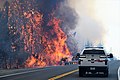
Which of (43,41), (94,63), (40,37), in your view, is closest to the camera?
(94,63)

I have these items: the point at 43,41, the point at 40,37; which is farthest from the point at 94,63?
the point at 40,37

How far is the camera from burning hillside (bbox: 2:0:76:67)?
77062 millimetres

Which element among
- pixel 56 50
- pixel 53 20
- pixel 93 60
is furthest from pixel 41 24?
pixel 93 60

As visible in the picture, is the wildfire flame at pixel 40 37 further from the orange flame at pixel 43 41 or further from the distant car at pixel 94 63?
the distant car at pixel 94 63

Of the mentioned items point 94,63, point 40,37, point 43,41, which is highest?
point 40,37

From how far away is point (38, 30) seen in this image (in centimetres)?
8212

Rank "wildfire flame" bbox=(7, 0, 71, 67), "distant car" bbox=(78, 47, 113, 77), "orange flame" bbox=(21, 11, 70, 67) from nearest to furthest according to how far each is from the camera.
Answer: "distant car" bbox=(78, 47, 113, 77) < "orange flame" bbox=(21, 11, 70, 67) < "wildfire flame" bbox=(7, 0, 71, 67)

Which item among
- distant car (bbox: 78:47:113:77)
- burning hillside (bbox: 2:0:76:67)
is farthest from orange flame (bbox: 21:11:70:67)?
distant car (bbox: 78:47:113:77)

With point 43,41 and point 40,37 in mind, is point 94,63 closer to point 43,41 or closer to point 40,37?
point 43,41

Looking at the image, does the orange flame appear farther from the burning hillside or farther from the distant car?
the distant car

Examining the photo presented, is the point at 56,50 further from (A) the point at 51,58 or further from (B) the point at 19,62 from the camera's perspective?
(B) the point at 19,62

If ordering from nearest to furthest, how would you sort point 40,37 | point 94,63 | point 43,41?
point 94,63
point 43,41
point 40,37

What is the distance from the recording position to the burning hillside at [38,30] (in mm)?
77062

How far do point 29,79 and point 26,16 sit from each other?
6390cm
